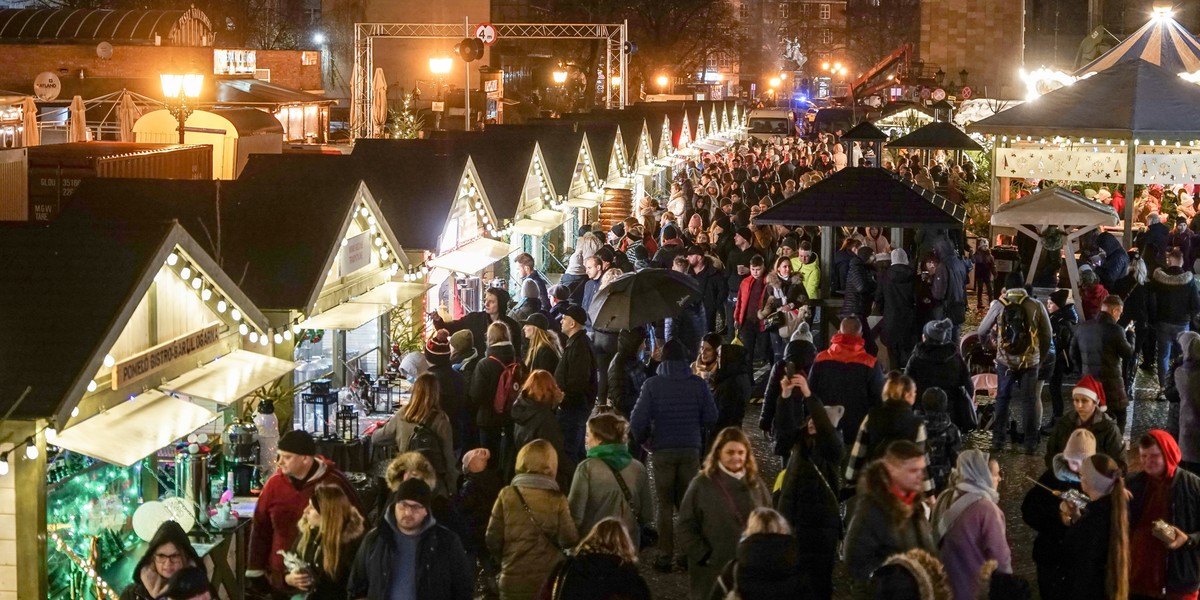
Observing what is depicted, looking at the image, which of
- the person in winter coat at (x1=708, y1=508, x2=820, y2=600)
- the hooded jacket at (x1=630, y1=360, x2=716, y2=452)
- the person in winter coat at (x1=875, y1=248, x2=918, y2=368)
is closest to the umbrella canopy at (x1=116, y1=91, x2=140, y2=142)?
the person in winter coat at (x1=875, y1=248, x2=918, y2=368)

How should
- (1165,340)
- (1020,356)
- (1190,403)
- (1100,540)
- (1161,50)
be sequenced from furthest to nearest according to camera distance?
1. (1161,50)
2. (1165,340)
3. (1020,356)
4. (1190,403)
5. (1100,540)

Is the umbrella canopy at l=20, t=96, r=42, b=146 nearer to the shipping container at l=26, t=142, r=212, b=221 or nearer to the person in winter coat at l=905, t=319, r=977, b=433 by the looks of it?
the shipping container at l=26, t=142, r=212, b=221

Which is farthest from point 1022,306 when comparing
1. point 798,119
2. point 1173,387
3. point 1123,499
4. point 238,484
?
point 798,119

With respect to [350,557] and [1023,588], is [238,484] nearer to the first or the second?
[350,557]

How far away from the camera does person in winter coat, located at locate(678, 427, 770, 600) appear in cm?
757

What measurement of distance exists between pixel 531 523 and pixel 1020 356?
21.1 ft

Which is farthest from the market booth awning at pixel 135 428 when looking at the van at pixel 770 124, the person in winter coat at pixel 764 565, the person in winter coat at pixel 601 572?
the van at pixel 770 124

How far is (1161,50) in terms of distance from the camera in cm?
2747

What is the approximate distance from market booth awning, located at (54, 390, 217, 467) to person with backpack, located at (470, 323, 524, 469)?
8.46ft

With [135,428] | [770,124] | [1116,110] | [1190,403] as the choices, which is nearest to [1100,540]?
[1190,403]

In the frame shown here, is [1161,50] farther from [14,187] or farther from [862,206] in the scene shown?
[14,187]

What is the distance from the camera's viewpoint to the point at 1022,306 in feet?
41.2

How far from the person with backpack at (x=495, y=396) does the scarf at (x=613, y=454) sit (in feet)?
8.56

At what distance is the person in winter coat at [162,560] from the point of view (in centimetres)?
640
